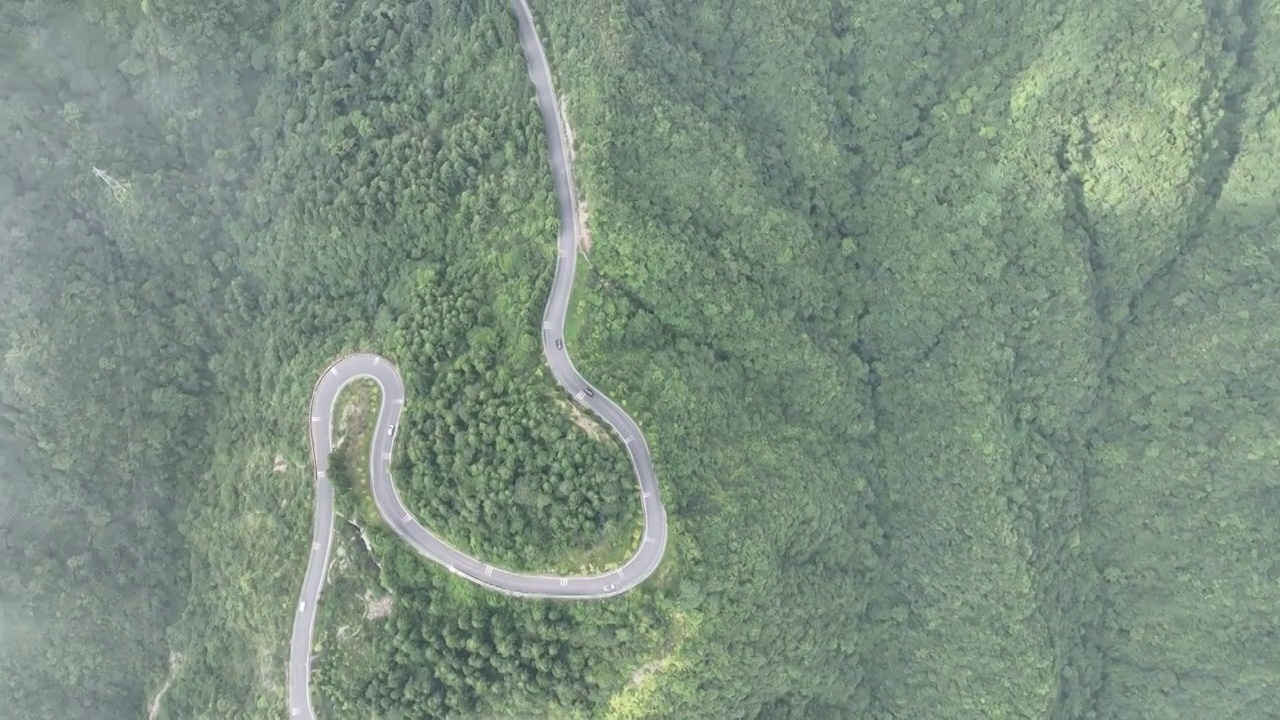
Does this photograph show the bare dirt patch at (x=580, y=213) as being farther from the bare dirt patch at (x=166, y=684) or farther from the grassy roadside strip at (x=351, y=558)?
the bare dirt patch at (x=166, y=684)

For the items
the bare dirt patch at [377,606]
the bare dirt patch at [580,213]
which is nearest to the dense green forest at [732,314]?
the bare dirt patch at [377,606]

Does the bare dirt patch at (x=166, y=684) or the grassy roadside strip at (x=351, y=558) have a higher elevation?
the grassy roadside strip at (x=351, y=558)

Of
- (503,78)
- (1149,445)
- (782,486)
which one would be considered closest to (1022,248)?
(1149,445)

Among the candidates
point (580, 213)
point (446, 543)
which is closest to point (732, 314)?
point (580, 213)

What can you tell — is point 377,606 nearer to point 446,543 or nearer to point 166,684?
point 446,543

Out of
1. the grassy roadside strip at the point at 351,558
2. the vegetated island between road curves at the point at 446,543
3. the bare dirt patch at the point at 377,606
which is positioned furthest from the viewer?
the grassy roadside strip at the point at 351,558

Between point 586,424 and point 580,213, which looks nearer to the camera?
point 586,424

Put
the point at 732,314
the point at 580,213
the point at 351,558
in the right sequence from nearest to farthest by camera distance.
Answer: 1. the point at 351,558
2. the point at 580,213
3. the point at 732,314
